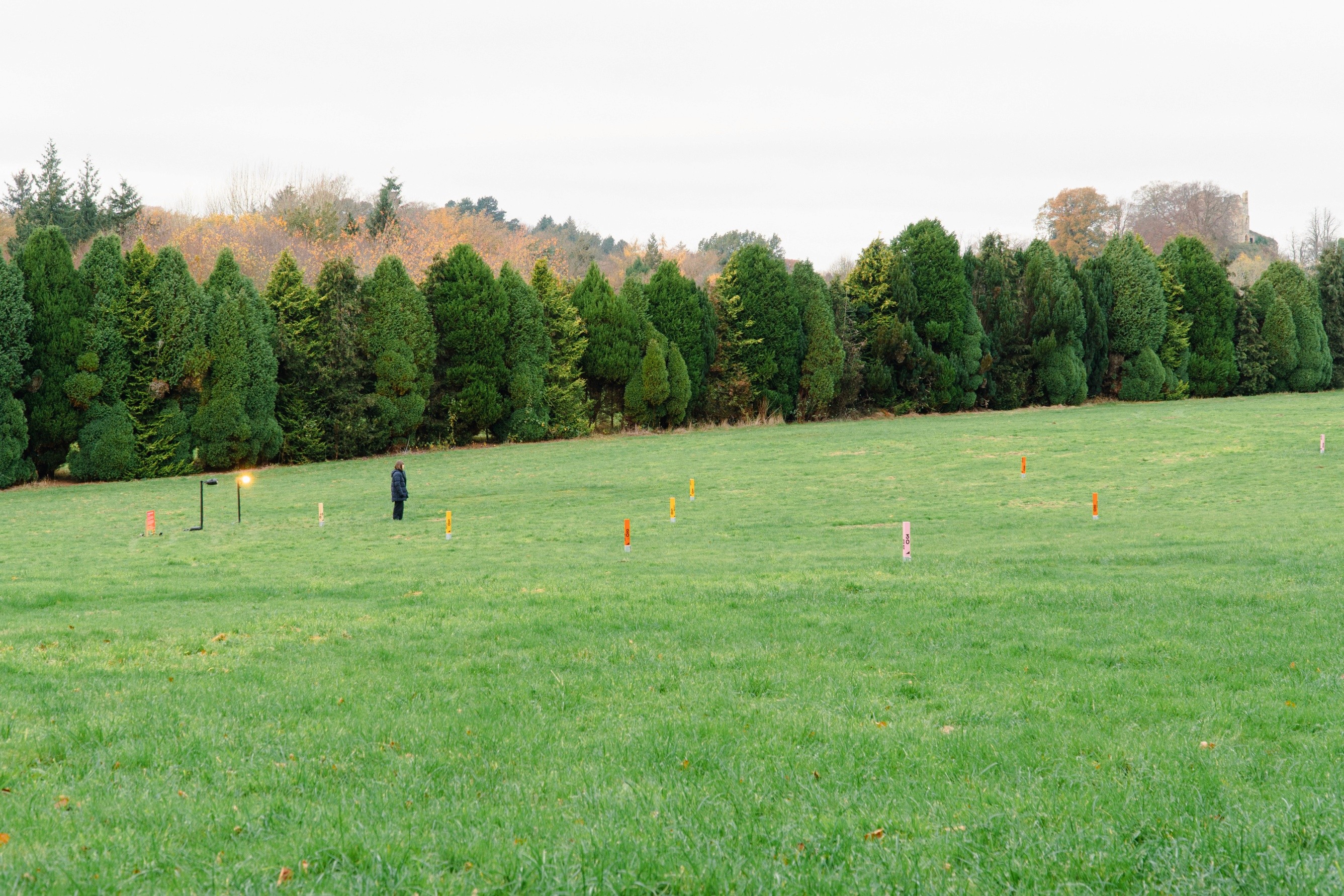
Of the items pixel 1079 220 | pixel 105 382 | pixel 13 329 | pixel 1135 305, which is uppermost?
pixel 1079 220

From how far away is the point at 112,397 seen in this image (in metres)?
32.7

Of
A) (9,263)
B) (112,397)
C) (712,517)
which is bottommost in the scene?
(712,517)

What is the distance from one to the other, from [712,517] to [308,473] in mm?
17466

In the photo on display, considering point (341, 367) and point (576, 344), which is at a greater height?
point (576, 344)

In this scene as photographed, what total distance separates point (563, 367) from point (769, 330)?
10.8 metres

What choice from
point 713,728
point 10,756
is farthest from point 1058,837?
point 10,756

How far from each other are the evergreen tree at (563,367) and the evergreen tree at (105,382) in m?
16.5

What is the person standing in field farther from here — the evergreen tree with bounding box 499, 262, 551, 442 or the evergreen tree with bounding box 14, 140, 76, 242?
the evergreen tree with bounding box 14, 140, 76, 242

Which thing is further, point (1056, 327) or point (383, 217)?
point (383, 217)

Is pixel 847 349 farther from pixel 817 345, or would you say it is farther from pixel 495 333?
pixel 495 333

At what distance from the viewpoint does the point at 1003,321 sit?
175ft

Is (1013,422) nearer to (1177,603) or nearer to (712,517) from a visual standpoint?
(712,517)

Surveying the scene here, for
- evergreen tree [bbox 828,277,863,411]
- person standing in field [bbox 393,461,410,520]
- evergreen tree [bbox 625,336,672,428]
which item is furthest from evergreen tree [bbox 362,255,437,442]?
evergreen tree [bbox 828,277,863,411]

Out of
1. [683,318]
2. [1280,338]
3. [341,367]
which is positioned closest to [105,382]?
[341,367]
